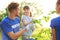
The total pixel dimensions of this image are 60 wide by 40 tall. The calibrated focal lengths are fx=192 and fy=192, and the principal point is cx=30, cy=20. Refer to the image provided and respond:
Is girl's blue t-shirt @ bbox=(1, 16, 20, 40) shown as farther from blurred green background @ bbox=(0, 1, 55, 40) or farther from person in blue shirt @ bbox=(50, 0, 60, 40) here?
blurred green background @ bbox=(0, 1, 55, 40)

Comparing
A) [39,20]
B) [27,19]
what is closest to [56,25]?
[27,19]

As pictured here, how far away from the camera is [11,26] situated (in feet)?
7.32

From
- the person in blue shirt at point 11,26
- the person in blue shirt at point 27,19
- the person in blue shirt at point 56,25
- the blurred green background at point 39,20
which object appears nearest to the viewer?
the person in blue shirt at point 56,25

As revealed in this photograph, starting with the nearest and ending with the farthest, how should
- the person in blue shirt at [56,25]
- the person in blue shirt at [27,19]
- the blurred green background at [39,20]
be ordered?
the person in blue shirt at [56,25] < the person in blue shirt at [27,19] < the blurred green background at [39,20]

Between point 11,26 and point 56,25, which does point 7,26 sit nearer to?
point 11,26

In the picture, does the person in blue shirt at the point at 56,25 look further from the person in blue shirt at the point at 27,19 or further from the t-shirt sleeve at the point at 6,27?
the person in blue shirt at the point at 27,19

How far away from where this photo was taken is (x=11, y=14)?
2211mm

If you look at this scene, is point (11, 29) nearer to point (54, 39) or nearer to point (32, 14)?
point (54, 39)

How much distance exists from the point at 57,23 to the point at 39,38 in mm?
1457

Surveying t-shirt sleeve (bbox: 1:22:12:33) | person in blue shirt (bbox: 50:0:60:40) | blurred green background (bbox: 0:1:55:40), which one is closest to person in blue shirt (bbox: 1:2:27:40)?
t-shirt sleeve (bbox: 1:22:12:33)

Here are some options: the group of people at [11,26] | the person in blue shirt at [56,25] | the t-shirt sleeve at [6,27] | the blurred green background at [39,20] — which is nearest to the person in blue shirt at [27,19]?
the blurred green background at [39,20]

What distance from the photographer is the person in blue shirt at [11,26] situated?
2.17m

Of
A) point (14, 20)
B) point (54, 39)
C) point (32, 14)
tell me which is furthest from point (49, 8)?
point (54, 39)

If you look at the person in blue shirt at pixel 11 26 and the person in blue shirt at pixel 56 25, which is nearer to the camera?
the person in blue shirt at pixel 56 25
